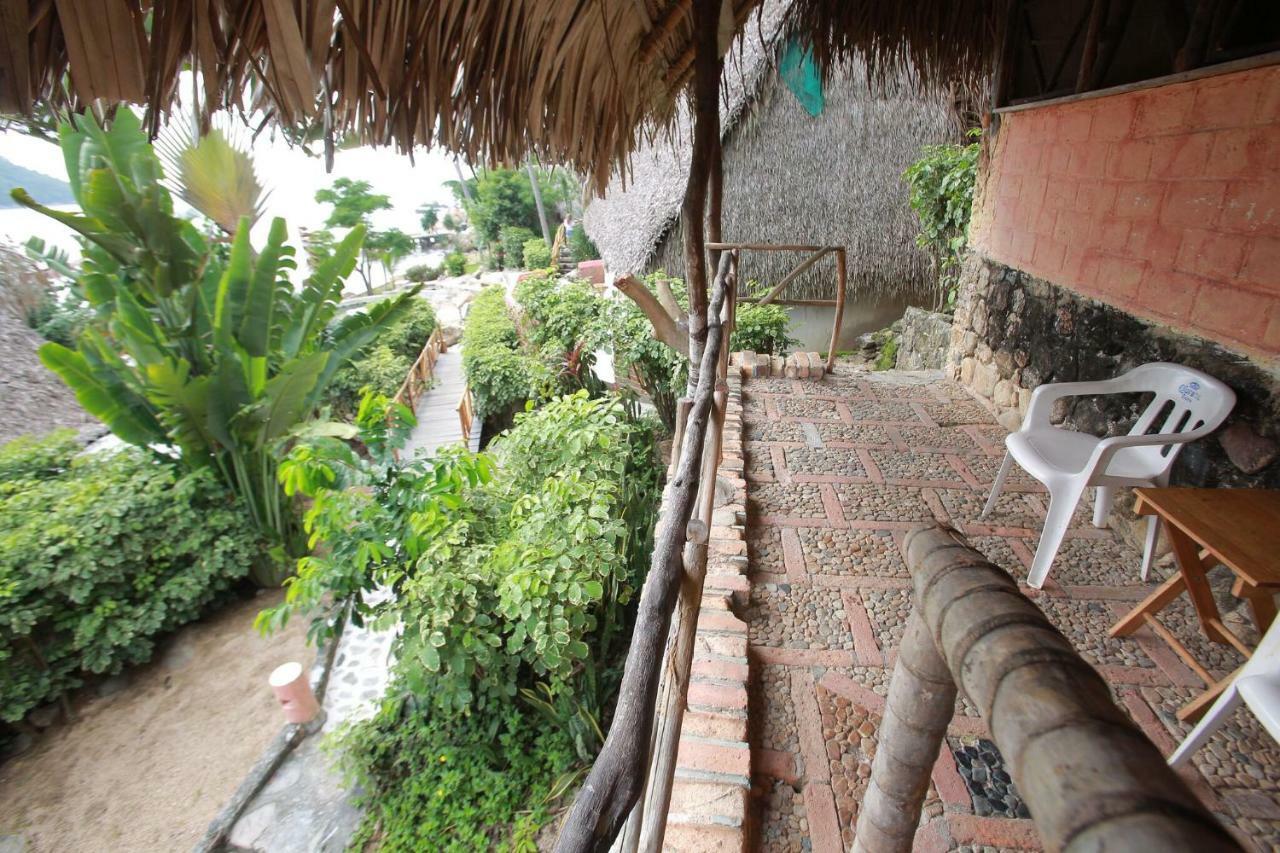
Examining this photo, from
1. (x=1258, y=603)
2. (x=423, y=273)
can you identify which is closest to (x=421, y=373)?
(x=1258, y=603)

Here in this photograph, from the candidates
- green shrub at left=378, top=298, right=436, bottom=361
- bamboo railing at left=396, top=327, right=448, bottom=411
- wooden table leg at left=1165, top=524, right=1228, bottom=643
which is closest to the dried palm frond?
bamboo railing at left=396, top=327, right=448, bottom=411

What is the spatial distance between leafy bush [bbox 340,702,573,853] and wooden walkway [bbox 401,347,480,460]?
386 centimetres

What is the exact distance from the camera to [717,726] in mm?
1550

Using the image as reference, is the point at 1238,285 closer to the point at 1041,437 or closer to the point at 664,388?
the point at 1041,437

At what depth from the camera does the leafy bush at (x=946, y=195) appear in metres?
4.67

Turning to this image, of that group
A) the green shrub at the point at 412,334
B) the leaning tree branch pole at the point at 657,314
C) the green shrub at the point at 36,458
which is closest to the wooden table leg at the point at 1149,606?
the leaning tree branch pole at the point at 657,314

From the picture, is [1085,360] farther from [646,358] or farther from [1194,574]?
[646,358]

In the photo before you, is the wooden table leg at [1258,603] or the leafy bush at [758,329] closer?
the wooden table leg at [1258,603]

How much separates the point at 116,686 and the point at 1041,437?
20.0 feet

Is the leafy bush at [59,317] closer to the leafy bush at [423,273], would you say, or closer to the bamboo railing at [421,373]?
the bamboo railing at [421,373]

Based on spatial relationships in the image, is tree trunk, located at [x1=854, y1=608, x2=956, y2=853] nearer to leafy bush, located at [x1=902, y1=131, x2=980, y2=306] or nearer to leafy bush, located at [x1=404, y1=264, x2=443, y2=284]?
leafy bush, located at [x1=902, y1=131, x2=980, y2=306]

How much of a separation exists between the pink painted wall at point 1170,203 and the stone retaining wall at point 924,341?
6.73ft

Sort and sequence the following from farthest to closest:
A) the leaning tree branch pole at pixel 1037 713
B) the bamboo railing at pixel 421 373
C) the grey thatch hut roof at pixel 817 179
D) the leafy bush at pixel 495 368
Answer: the bamboo railing at pixel 421 373, the leafy bush at pixel 495 368, the grey thatch hut roof at pixel 817 179, the leaning tree branch pole at pixel 1037 713

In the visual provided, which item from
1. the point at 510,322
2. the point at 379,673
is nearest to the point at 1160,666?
the point at 379,673
